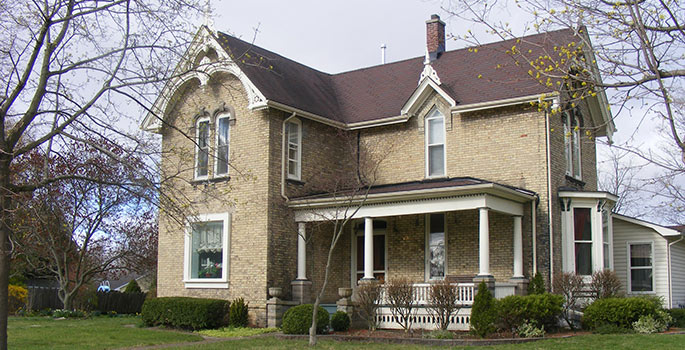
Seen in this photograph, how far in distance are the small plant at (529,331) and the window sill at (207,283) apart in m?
8.73

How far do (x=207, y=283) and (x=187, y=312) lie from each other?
169 centimetres

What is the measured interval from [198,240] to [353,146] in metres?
5.61

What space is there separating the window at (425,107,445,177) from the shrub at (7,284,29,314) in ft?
62.1

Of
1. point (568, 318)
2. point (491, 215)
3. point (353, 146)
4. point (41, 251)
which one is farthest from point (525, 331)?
point (41, 251)

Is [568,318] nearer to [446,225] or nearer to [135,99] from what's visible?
[446,225]

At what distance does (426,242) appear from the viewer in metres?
21.1

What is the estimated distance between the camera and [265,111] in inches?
829

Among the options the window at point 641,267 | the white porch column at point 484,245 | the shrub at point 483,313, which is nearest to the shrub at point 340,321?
the shrub at point 483,313

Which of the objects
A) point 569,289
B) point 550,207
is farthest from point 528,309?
point 550,207

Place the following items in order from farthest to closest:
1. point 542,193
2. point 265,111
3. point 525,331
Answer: point 265,111
point 542,193
point 525,331

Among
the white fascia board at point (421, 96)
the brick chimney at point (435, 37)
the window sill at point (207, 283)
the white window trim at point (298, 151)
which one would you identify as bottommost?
the window sill at point (207, 283)

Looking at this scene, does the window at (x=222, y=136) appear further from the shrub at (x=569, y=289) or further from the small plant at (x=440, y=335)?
the shrub at (x=569, y=289)

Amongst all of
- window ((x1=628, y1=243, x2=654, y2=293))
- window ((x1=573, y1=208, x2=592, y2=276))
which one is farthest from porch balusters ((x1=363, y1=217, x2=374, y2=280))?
window ((x1=628, y1=243, x2=654, y2=293))

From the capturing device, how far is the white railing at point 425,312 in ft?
59.1
